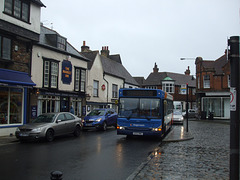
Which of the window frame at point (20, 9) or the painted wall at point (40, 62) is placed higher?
the window frame at point (20, 9)

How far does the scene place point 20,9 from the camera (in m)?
17.2

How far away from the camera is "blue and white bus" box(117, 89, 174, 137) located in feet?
43.0

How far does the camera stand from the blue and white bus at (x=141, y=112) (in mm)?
13102

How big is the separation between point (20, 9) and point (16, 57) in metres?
3.37

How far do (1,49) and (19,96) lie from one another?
332 cm

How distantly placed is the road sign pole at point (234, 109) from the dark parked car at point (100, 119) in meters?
14.8

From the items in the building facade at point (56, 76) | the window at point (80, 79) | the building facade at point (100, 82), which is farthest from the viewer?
the building facade at point (100, 82)

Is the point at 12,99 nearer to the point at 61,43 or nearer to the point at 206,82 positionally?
the point at 61,43

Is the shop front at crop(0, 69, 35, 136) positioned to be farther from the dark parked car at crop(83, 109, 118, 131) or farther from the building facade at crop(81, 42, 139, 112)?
the building facade at crop(81, 42, 139, 112)

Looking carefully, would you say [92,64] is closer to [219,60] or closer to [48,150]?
[48,150]

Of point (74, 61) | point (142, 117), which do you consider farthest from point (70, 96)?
point (142, 117)

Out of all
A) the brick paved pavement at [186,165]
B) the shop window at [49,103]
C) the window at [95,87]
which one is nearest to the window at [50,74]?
the shop window at [49,103]

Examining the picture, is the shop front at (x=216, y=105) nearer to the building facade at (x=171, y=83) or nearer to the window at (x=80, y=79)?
the building facade at (x=171, y=83)

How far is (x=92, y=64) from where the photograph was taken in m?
28.8
